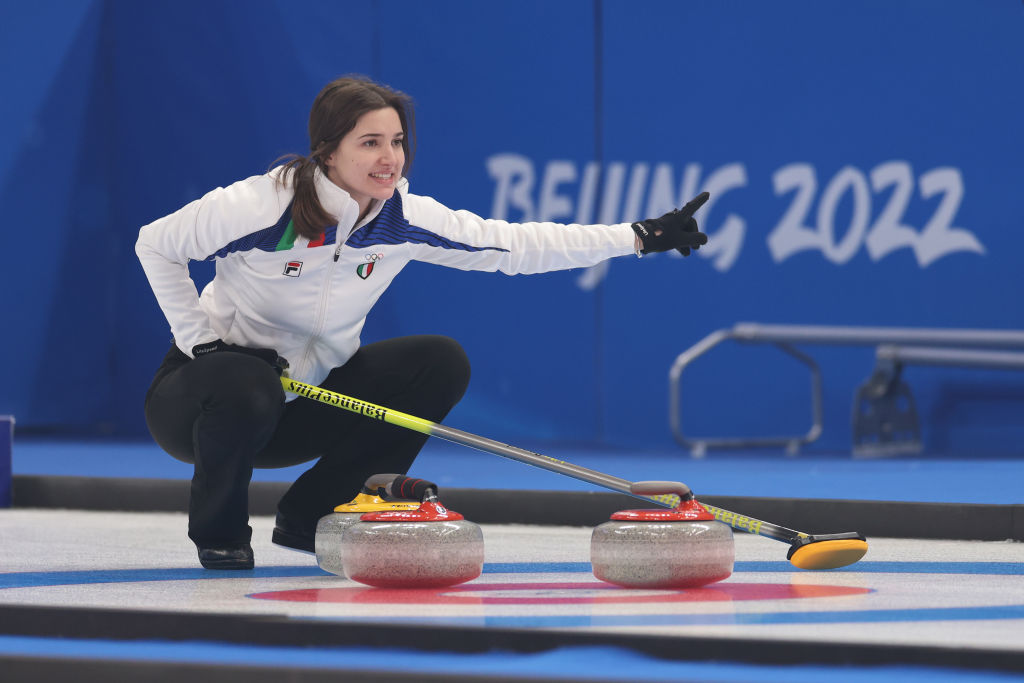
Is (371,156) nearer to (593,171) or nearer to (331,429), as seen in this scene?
(331,429)

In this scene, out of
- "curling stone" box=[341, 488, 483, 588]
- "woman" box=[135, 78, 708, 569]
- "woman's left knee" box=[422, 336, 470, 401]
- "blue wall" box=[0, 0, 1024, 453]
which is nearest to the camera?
"curling stone" box=[341, 488, 483, 588]

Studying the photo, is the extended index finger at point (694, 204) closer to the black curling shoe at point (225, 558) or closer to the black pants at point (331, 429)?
the black pants at point (331, 429)

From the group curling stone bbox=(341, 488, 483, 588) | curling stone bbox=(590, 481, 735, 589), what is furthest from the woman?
curling stone bbox=(590, 481, 735, 589)

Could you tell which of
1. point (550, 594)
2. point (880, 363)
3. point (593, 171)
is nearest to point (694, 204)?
point (550, 594)

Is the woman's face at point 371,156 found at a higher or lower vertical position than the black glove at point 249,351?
higher

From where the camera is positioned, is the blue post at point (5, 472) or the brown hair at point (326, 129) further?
the blue post at point (5, 472)

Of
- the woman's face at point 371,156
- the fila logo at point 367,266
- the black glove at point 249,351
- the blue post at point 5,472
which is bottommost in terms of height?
the blue post at point 5,472

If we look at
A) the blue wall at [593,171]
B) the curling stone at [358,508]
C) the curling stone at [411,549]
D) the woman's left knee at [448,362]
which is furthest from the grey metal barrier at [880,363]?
the curling stone at [411,549]

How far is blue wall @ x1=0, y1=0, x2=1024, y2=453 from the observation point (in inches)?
235

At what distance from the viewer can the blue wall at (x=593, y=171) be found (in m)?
5.96

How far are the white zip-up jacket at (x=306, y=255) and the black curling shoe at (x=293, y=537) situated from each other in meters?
0.30

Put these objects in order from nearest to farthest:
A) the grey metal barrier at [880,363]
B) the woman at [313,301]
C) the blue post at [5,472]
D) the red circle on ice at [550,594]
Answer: the red circle on ice at [550,594] < the woman at [313,301] < the blue post at [5,472] < the grey metal barrier at [880,363]

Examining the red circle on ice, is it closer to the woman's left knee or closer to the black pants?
the black pants

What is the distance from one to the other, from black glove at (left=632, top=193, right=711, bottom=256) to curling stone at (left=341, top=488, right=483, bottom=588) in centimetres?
68
